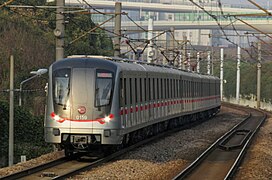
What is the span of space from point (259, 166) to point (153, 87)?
7485 millimetres

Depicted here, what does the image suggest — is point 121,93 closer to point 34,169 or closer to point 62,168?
point 62,168

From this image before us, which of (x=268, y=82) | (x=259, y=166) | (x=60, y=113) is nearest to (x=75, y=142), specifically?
(x=60, y=113)

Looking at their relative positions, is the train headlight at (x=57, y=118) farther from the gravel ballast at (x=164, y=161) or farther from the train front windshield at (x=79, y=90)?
the gravel ballast at (x=164, y=161)

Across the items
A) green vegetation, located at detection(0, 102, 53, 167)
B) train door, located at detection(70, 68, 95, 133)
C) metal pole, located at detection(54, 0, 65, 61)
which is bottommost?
green vegetation, located at detection(0, 102, 53, 167)

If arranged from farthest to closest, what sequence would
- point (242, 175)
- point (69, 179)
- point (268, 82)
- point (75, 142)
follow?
point (268, 82)
point (75, 142)
point (242, 175)
point (69, 179)

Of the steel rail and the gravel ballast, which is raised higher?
the steel rail

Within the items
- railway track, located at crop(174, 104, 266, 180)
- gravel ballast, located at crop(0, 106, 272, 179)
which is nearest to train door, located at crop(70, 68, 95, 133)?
gravel ballast, located at crop(0, 106, 272, 179)

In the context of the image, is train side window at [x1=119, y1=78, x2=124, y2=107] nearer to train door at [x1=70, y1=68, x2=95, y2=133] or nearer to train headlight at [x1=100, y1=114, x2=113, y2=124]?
train headlight at [x1=100, y1=114, x2=113, y2=124]

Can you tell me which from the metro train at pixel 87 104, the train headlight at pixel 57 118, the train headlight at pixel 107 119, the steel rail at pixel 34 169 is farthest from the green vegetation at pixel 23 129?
the train headlight at pixel 107 119

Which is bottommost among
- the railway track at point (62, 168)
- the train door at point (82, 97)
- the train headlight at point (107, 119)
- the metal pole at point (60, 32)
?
the railway track at point (62, 168)

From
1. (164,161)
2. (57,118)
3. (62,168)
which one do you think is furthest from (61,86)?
(164,161)

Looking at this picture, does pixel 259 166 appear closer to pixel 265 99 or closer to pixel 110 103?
pixel 110 103

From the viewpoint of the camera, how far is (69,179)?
15117 mm

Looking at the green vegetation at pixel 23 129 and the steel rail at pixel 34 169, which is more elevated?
the steel rail at pixel 34 169
